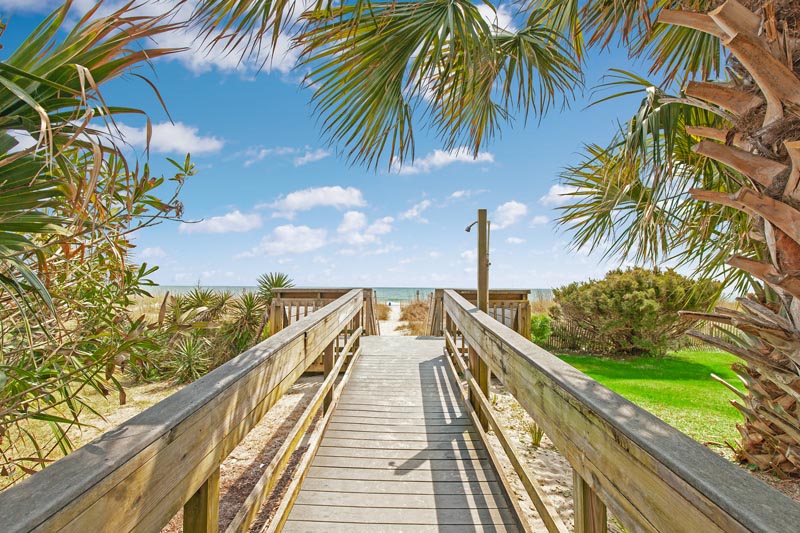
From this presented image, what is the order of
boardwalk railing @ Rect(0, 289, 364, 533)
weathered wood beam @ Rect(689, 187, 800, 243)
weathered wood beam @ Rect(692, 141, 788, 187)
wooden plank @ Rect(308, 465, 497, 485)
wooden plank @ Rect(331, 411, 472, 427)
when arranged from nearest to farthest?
1. boardwalk railing @ Rect(0, 289, 364, 533)
2. weathered wood beam @ Rect(689, 187, 800, 243)
3. weathered wood beam @ Rect(692, 141, 788, 187)
4. wooden plank @ Rect(308, 465, 497, 485)
5. wooden plank @ Rect(331, 411, 472, 427)

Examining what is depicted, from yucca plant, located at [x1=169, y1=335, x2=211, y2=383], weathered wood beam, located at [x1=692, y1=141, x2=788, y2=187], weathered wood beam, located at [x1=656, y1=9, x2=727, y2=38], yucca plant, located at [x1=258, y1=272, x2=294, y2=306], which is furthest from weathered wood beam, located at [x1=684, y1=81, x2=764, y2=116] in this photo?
yucca plant, located at [x1=258, y1=272, x2=294, y2=306]

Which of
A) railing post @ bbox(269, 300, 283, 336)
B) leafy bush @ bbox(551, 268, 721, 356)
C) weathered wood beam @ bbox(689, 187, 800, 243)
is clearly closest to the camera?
weathered wood beam @ bbox(689, 187, 800, 243)

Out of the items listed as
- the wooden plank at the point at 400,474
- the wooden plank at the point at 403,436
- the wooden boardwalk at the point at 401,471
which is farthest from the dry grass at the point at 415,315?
the wooden plank at the point at 400,474

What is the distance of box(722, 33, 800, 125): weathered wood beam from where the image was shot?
1.44 metres

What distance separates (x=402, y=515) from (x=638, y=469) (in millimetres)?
1517

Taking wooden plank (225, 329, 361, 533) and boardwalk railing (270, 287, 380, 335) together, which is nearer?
wooden plank (225, 329, 361, 533)

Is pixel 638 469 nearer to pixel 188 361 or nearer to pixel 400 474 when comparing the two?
pixel 400 474

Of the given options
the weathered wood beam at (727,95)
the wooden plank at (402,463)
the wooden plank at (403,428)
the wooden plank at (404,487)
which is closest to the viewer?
the weathered wood beam at (727,95)

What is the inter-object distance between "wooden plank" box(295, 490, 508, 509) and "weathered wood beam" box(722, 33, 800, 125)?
2.23 meters

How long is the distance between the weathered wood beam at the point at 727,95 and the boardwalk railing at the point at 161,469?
2.18 metres

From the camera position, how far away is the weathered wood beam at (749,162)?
4.88ft

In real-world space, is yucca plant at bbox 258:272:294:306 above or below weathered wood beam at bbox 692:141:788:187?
below

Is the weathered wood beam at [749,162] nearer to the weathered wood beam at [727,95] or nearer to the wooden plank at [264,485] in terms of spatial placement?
the weathered wood beam at [727,95]

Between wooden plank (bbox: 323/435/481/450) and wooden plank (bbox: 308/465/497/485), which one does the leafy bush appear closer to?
wooden plank (bbox: 323/435/481/450)
